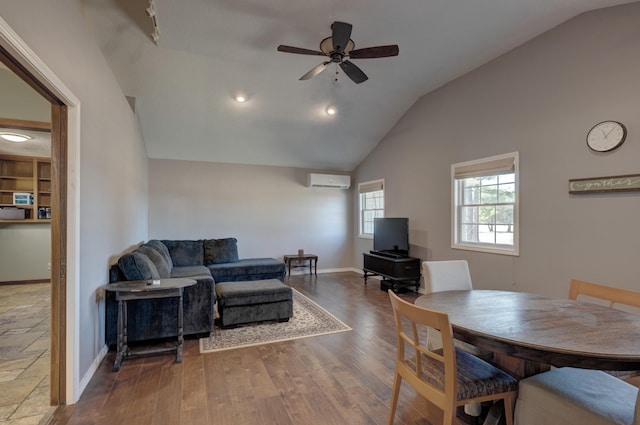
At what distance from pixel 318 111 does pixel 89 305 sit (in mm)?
4238

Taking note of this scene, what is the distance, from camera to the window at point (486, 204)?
391 centimetres

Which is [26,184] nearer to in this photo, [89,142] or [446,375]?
[89,142]

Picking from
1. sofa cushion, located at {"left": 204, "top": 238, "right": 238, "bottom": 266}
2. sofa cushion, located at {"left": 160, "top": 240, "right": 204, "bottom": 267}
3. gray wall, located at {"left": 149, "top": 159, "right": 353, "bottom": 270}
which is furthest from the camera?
gray wall, located at {"left": 149, "top": 159, "right": 353, "bottom": 270}

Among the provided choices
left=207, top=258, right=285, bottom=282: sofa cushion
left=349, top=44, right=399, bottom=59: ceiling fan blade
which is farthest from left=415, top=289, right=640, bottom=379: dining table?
left=207, top=258, right=285, bottom=282: sofa cushion

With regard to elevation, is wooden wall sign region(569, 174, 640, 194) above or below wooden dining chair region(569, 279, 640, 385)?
above

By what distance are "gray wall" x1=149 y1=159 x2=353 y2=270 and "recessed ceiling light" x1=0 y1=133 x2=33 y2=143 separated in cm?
177

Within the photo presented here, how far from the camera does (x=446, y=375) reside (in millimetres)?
1479

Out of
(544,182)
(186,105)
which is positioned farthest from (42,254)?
(544,182)

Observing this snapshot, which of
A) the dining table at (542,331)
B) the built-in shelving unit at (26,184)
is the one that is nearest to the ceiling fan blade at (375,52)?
the dining table at (542,331)

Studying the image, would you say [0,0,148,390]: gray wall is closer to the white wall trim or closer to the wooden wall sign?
the white wall trim

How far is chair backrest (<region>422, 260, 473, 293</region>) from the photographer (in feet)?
7.88

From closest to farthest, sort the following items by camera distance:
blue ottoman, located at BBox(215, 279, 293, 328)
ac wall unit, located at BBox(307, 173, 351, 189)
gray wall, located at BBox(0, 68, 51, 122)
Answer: blue ottoman, located at BBox(215, 279, 293, 328) → gray wall, located at BBox(0, 68, 51, 122) → ac wall unit, located at BBox(307, 173, 351, 189)

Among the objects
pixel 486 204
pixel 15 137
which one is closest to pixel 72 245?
pixel 15 137

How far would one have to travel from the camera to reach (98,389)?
7.73 ft
